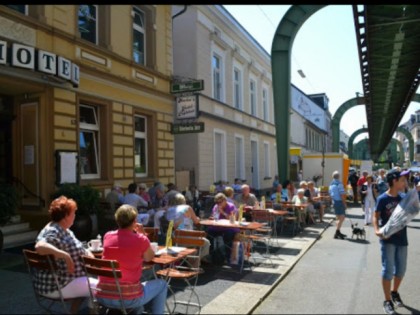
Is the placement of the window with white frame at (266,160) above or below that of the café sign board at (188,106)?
below

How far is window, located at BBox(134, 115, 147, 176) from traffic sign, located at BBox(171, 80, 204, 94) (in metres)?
1.56

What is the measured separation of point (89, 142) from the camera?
1206cm

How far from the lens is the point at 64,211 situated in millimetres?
4160

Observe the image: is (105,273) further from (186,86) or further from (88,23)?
A: (186,86)

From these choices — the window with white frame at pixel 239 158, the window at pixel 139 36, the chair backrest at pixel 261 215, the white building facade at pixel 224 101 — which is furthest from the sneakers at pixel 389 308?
the window with white frame at pixel 239 158

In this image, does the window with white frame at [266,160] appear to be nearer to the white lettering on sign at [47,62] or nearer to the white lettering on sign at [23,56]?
the white lettering on sign at [47,62]

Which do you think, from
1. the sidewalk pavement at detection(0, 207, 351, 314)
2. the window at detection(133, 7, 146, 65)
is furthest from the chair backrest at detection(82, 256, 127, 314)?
the window at detection(133, 7, 146, 65)

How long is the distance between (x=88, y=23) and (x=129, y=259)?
31.8ft

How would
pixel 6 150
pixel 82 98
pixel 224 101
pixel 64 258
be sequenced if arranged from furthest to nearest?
pixel 224 101, pixel 82 98, pixel 6 150, pixel 64 258

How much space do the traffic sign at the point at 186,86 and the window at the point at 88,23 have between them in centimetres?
358

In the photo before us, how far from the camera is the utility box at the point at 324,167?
77.0 feet

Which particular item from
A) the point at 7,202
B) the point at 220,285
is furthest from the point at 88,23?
the point at 220,285

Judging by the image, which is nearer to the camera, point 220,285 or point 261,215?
point 220,285
